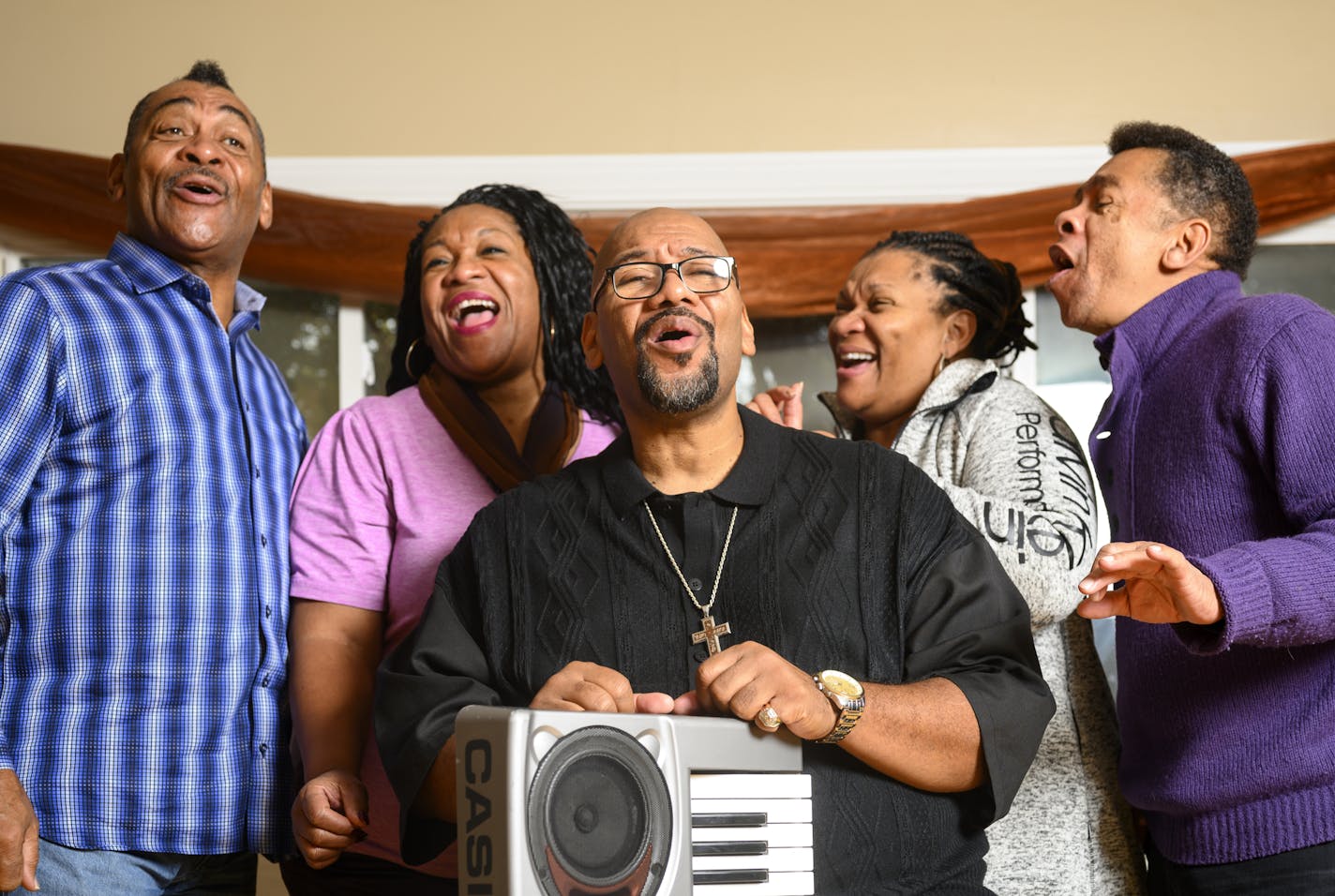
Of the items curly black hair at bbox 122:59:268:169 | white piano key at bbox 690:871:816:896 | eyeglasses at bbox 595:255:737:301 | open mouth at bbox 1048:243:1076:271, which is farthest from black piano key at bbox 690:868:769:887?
curly black hair at bbox 122:59:268:169

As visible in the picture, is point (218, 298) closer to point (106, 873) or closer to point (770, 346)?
point (106, 873)

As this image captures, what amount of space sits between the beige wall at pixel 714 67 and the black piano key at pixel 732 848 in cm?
271

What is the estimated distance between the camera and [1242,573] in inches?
68.8

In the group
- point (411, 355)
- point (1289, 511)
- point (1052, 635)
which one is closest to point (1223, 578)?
point (1289, 511)

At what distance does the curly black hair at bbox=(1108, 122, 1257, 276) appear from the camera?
7.72 ft

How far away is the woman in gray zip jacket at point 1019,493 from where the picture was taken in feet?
7.12

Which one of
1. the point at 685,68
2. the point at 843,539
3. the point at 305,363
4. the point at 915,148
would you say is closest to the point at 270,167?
the point at 305,363

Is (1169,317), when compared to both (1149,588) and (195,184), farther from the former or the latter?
(195,184)

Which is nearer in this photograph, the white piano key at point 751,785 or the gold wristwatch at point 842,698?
the white piano key at point 751,785

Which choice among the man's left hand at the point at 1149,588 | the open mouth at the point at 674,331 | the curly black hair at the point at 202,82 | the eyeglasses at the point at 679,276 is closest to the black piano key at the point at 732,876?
the man's left hand at the point at 1149,588

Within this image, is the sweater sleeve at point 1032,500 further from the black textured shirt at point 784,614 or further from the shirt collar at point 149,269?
the shirt collar at point 149,269

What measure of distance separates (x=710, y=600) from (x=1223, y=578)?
2.12ft

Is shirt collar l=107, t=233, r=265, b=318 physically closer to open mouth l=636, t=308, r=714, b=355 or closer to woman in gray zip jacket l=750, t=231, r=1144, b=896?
open mouth l=636, t=308, r=714, b=355

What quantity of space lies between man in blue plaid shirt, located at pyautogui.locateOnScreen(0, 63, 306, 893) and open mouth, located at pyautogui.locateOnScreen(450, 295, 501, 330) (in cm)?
38
